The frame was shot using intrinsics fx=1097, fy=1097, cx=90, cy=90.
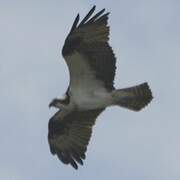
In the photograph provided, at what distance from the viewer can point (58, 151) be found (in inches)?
795

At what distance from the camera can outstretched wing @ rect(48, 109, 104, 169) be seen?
65.6ft

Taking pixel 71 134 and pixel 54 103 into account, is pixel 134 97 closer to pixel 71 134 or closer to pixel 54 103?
pixel 54 103

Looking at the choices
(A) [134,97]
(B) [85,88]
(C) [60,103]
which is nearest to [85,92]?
(B) [85,88]

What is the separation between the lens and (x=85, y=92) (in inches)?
772

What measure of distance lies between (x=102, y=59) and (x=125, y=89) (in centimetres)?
66

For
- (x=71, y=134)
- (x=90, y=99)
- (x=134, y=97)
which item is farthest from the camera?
(x=71, y=134)

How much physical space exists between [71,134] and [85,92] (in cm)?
107

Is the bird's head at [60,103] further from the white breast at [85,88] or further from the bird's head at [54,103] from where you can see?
the white breast at [85,88]

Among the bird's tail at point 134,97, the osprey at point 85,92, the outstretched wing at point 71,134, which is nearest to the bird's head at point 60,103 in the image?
the osprey at point 85,92

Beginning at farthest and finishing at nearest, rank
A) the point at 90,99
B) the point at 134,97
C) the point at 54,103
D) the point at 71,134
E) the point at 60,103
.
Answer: the point at 71,134
the point at 54,103
the point at 60,103
the point at 90,99
the point at 134,97

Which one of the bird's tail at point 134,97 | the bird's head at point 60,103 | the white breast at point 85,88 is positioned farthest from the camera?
the bird's head at point 60,103

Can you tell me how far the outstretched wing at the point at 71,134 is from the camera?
19984mm

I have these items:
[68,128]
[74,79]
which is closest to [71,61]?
[74,79]

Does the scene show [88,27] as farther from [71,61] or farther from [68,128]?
[68,128]
